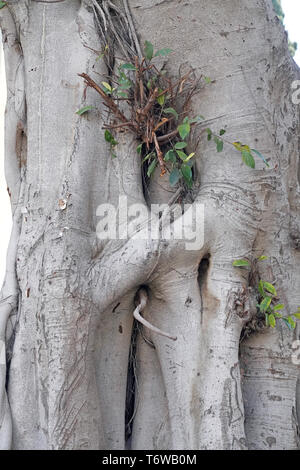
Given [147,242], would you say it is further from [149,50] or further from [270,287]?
[149,50]

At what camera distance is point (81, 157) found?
83.9 inches

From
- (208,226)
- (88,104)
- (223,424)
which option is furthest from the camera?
(88,104)

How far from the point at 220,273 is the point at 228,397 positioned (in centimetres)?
41

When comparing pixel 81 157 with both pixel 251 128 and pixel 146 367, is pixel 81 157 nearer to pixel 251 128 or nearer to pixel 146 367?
pixel 251 128

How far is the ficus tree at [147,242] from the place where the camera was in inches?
76.1

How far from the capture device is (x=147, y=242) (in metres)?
1.98

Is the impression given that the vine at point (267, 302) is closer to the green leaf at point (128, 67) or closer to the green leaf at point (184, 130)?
the green leaf at point (184, 130)

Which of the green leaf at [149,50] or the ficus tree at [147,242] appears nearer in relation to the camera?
the ficus tree at [147,242]

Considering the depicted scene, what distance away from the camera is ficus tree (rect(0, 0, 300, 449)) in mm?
1933

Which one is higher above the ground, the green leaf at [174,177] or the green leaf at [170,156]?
the green leaf at [170,156]

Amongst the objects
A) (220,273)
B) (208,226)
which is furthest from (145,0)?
(220,273)

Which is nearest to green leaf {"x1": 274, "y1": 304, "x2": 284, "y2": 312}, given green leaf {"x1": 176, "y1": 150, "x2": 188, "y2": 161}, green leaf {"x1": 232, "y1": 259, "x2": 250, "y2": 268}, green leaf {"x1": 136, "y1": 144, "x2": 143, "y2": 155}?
green leaf {"x1": 232, "y1": 259, "x2": 250, "y2": 268}

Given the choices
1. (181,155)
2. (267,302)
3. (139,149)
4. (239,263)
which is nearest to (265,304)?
(267,302)

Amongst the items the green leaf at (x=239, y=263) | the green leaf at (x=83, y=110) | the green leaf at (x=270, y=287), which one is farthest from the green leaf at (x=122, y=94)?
the green leaf at (x=270, y=287)
